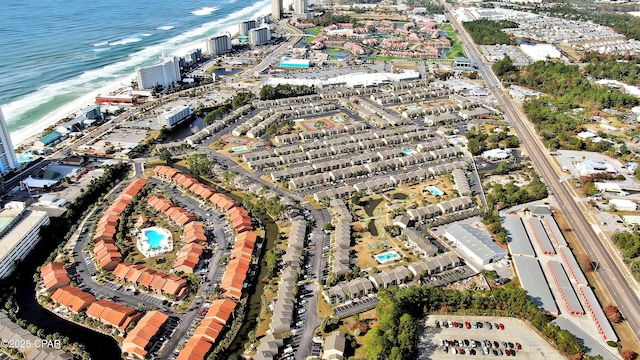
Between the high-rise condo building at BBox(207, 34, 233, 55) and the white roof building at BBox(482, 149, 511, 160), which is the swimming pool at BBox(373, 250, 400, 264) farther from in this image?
the high-rise condo building at BBox(207, 34, 233, 55)

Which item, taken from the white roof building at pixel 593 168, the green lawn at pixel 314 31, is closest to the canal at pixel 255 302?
the white roof building at pixel 593 168

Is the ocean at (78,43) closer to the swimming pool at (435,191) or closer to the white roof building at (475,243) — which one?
the swimming pool at (435,191)

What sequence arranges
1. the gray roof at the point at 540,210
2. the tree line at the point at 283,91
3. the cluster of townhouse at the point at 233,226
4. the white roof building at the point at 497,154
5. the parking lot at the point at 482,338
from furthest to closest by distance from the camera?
the tree line at the point at 283,91 → the white roof building at the point at 497,154 → the gray roof at the point at 540,210 → the cluster of townhouse at the point at 233,226 → the parking lot at the point at 482,338

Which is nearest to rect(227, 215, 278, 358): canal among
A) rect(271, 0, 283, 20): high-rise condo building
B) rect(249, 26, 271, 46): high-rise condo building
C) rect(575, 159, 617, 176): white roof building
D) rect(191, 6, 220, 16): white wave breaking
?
rect(575, 159, 617, 176): white roof building

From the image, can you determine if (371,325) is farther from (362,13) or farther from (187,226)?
(362,13)

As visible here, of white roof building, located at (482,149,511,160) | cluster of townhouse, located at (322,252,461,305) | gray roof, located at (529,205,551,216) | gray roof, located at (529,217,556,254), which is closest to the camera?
cluster of townhouse, located at (322,252,461,305)

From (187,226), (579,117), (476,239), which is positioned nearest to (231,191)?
(187,226)

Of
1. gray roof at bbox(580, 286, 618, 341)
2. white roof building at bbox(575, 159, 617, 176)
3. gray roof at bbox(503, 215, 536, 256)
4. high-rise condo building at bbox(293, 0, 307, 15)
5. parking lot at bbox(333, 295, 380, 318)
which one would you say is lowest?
parking lot at bbox(333, 295, 380, 318)
